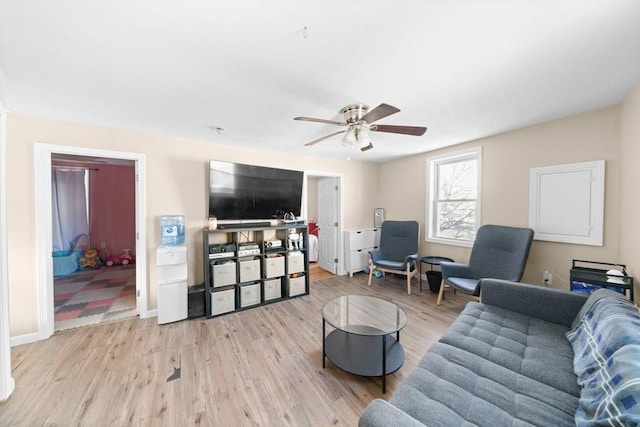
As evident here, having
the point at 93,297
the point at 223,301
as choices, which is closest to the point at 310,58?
the point at 223,301

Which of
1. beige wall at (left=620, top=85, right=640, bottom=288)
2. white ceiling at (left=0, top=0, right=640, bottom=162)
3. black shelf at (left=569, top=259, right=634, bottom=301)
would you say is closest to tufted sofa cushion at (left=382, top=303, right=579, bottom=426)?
black shelf at (left=569, top=259, right=634, bottom=301)

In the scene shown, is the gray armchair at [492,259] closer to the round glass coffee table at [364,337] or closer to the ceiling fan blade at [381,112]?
the round glass coffee table at [364,337]

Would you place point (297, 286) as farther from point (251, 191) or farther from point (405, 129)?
point (405, 129)

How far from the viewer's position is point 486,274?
9.48 ft

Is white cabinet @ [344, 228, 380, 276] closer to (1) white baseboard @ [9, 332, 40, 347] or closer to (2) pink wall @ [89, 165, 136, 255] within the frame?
(1) white baseboard @ [9, 332, 40, 347]

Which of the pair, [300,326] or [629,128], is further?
[300,326]

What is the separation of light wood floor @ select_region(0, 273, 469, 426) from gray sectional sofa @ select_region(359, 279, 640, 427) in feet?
2.04

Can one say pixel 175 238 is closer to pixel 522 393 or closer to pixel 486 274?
pixel 522 393

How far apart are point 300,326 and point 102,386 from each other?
5.51 ft

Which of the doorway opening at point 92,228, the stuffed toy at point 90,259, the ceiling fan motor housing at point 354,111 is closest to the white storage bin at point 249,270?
the doorway opening at point 92,228

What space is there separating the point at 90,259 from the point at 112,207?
116 centimetres

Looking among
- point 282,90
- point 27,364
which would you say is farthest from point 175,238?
point 282,90

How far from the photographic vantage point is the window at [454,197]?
3445mm

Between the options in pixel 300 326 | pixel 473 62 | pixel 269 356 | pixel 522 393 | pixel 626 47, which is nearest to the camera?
pixel 522 393
